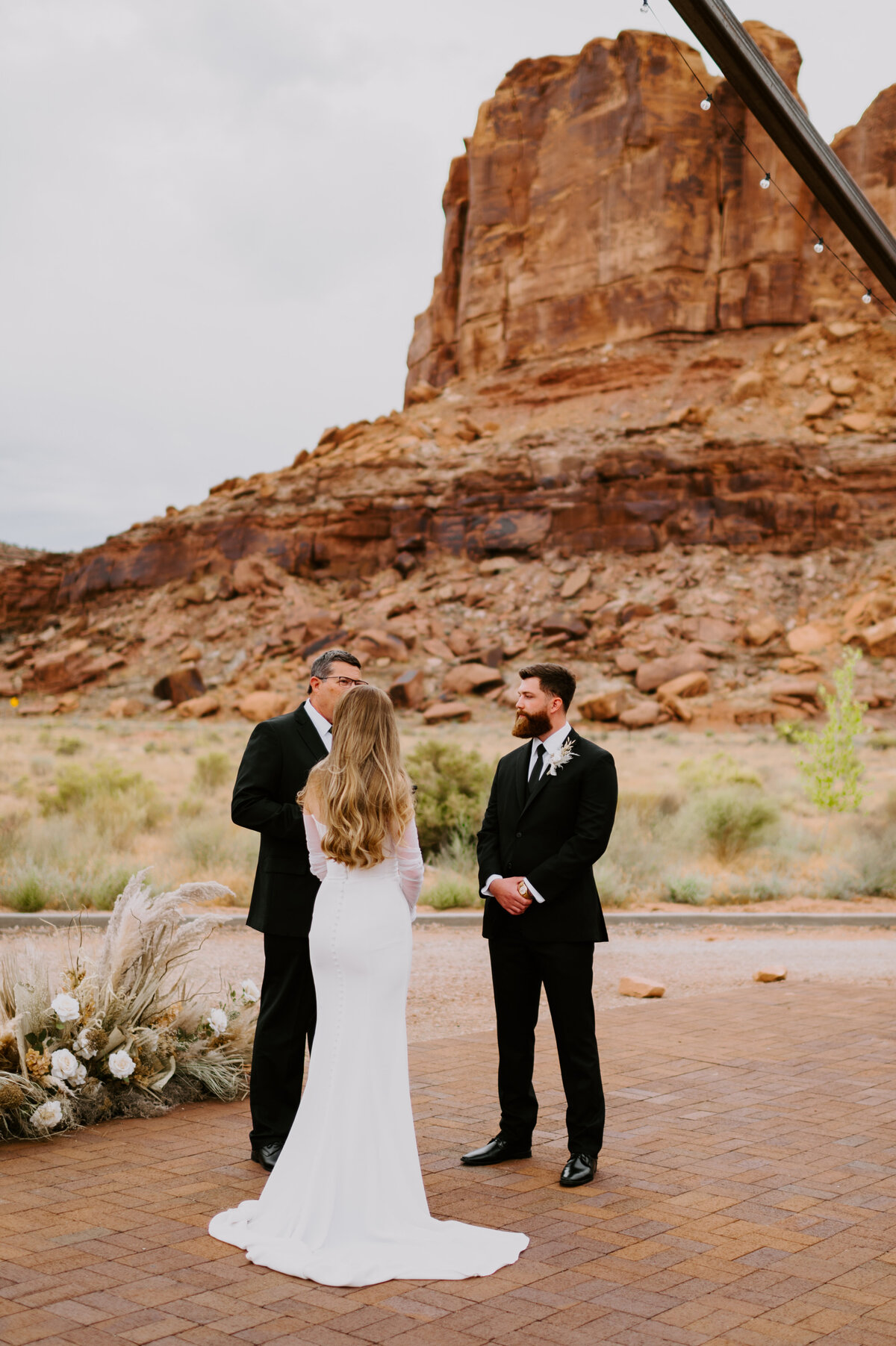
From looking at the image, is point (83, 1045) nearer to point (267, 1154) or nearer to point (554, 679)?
point (267, 1154)

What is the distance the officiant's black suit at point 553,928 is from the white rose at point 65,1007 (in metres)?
2.05

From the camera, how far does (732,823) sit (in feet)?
58.9

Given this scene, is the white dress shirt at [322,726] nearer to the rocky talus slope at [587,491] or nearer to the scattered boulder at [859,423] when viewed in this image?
the rocky talus slope at [587,491]

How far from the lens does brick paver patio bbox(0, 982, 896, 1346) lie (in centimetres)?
362

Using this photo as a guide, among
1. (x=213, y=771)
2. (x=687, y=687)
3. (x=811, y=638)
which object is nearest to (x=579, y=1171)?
(x=213, y=771)

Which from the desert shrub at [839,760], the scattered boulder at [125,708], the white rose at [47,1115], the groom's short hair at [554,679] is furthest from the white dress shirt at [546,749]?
the scattered boulder at [125,708]

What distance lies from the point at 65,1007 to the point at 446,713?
39.4 metres

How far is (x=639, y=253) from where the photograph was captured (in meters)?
70.0

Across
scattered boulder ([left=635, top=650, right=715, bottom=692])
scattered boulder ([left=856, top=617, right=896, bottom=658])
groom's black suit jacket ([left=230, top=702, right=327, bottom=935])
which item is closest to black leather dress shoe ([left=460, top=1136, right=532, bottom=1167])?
groom's black suit jacket ([left=230, top=702, right=327, bottom=935])

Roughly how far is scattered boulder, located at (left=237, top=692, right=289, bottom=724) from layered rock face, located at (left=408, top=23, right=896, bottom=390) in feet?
111

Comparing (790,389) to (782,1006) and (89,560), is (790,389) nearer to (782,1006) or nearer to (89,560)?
(89,560)

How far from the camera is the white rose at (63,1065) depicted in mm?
5652

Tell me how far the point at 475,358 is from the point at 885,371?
26.7 m

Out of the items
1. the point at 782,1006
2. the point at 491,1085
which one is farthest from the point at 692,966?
the point at 491,1085
